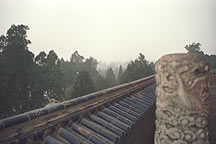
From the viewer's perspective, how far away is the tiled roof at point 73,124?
1747 mm

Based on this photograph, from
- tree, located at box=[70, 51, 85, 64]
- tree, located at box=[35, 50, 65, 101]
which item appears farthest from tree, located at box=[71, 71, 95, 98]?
tree, located at box=[70, 51, 85, 64]

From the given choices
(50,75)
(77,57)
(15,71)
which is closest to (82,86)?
(50,75)

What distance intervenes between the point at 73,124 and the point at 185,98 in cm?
171

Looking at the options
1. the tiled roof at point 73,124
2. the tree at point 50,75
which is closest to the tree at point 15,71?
the tree at point 50,75

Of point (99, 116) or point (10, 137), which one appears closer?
point (10, 137)

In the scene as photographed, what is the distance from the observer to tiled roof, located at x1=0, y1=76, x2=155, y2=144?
5.73 ft

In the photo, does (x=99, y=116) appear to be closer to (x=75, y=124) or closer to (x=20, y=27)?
(x=75, y=124)

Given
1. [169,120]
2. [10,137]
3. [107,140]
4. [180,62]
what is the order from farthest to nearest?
[107,140] < [169,120] < [180,62] < [10,137]

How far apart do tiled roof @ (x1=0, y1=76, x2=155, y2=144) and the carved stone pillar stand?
3.05 ft

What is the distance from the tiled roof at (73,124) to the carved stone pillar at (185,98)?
93 cm

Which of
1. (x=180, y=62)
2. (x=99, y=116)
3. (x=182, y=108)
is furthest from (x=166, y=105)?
(x=99, y=116)

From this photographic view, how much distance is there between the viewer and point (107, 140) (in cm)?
220

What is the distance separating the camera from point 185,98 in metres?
1.82

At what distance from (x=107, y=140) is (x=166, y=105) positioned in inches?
40.7
